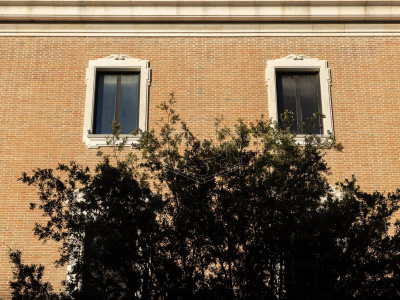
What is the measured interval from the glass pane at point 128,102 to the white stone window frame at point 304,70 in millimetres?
3561

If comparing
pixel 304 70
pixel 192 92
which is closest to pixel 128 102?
pixel 192 92

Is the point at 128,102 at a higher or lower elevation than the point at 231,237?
higher

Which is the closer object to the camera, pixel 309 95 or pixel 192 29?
pixel 309 95

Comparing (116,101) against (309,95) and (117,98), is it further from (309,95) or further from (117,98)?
(309,95)

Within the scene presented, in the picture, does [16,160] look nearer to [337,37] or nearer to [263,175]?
[263,175]

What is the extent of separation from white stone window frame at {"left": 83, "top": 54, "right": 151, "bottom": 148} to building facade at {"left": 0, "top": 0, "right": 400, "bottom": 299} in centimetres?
3

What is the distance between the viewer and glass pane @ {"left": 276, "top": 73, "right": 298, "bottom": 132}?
1509cm

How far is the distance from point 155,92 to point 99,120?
1660mm

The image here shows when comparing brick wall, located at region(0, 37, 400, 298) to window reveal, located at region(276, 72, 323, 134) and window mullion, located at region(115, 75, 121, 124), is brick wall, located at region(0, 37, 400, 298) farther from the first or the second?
window mullion, located at region(115, 75, 121, 124)

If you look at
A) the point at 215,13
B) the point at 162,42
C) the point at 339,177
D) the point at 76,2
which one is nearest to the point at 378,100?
the point at 339,177

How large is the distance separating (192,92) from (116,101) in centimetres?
207

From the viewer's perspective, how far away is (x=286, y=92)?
50.3 ft

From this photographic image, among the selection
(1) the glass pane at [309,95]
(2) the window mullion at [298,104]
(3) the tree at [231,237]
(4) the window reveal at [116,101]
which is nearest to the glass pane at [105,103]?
(4) the window reveal at [116,101]

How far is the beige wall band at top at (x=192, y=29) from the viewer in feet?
51.4
